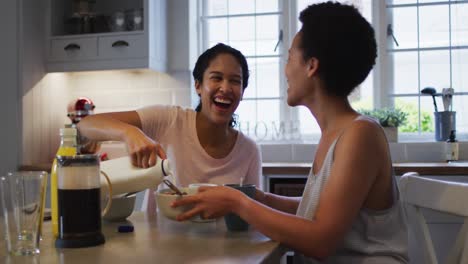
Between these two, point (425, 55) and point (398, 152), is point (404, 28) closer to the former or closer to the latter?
point (425, 55)

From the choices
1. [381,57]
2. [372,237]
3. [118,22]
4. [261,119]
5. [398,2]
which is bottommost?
[372,237]

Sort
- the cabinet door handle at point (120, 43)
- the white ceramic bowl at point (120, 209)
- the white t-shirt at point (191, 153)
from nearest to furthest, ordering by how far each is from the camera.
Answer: the white ceramic bowl at point (120, 209) → the white t-shirt at point (191, 153) → the cabinet door handle at point (120, 43)

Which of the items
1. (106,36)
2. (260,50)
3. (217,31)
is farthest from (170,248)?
(217,31)

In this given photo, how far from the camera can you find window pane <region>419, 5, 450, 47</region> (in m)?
3.20

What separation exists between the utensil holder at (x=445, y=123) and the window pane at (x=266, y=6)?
4.16 feet

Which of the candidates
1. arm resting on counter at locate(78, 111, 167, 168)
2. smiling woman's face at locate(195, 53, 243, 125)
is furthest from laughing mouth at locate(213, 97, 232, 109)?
arm resting on counter at locate(78, 111, 167, 168)

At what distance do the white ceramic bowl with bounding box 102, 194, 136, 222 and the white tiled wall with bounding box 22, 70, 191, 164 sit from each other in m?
1.92

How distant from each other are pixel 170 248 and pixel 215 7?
9.14ft

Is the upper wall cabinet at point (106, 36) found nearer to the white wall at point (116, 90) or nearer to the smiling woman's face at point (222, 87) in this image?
the white wall at point (116, 90)

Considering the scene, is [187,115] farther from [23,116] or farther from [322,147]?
[23,116]

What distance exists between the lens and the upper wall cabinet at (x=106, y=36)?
121 inches

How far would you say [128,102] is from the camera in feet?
11.0

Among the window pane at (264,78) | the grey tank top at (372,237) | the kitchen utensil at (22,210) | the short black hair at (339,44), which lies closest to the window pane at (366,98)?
the window pane at (264,78)

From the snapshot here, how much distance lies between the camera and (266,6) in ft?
11.4
